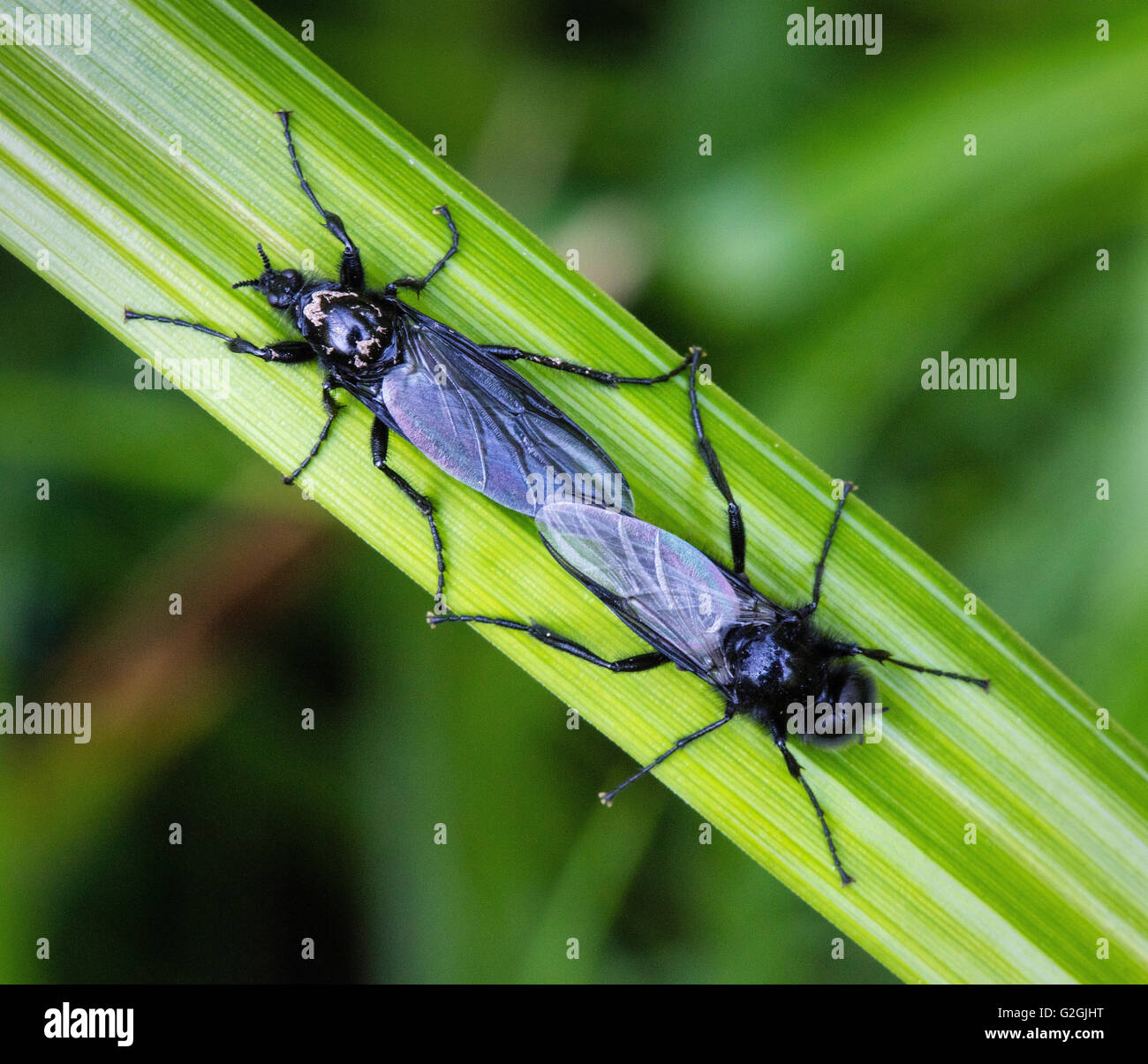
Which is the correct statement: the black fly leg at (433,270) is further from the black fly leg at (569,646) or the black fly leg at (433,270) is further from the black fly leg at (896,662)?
the black fly leg at (896,662)

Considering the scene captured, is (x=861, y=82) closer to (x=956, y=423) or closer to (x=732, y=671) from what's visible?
(x=956, y=423)

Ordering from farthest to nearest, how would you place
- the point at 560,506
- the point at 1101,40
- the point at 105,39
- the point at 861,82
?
the point at 861,82 < the point at 1101,40 < the point at 560,506 < the point at 105,39

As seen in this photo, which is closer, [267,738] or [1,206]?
[1,206]

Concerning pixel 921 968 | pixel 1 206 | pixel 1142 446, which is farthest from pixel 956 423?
pixel 1 206

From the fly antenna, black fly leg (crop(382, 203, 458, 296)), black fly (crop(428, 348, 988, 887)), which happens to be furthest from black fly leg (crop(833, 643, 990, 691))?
black fly leg (crop(382, 203, 458, 296))

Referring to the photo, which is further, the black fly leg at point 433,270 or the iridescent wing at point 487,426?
the iridescent wing at point 487,426

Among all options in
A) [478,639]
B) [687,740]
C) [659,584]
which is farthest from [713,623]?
[478,639]

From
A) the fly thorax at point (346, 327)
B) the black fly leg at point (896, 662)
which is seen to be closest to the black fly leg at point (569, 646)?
the black fly leg at point (896, 662)
